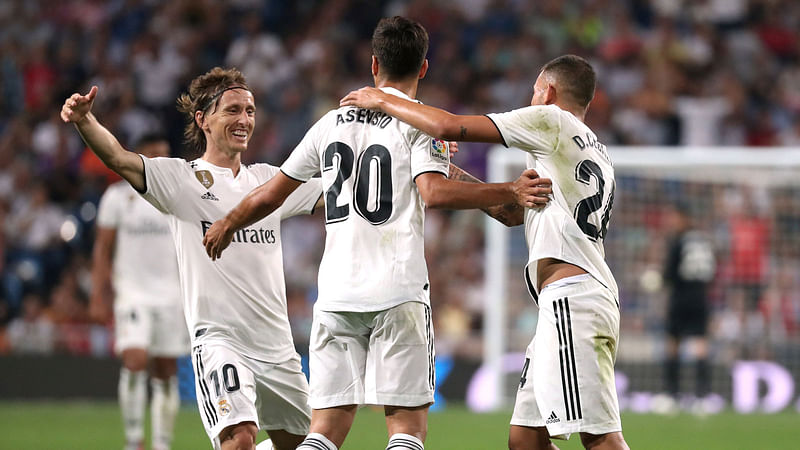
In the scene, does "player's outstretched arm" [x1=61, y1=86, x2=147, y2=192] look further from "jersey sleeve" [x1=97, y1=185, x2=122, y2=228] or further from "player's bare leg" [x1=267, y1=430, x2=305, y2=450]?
"jersey sleeve" [x1=97, y1=185, x2=122, y2=228]

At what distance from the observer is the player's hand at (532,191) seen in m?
4.98

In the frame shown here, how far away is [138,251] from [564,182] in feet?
16.5

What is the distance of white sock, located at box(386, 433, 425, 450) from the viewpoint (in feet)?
15.6

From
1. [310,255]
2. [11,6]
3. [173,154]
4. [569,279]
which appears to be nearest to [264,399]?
[569,279]

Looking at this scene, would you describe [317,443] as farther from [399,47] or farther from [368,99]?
[399,47]

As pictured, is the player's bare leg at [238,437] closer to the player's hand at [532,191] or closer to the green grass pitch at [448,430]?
the player's hand at [532,191]

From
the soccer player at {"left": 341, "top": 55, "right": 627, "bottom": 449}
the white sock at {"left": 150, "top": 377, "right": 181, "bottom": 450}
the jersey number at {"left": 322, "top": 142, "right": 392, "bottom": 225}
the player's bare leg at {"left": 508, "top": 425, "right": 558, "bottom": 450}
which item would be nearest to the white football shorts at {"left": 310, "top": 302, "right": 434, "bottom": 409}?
the jersey number at {"left": 322, "top": 142, "right": 392, "bottom": 225}

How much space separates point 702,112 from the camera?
16.0 metres

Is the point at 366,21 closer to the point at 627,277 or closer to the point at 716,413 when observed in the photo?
the point at 627,277

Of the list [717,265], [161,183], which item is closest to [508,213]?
[161,183]

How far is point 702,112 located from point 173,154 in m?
7.64

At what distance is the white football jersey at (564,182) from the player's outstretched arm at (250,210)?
1.05 m

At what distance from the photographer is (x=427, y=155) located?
4891 millimetres

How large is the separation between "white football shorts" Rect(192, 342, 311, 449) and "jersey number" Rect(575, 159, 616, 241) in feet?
5.57
